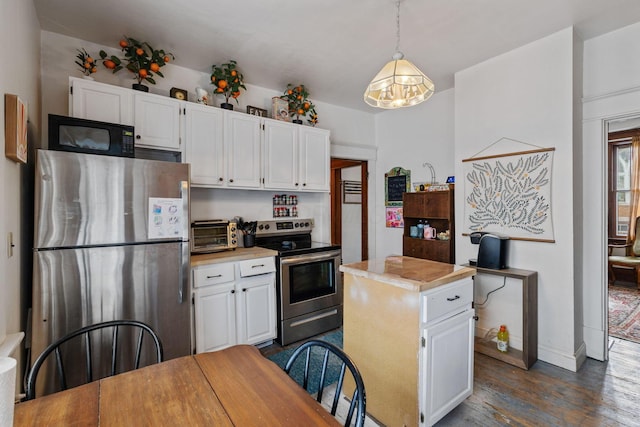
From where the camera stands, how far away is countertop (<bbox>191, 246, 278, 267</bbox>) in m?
2.48

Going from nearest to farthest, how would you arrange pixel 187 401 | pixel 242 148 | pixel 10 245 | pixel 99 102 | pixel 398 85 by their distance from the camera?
1. pixel 187 401
2. pixel 10 245
3. pixel 398 85
4. pixel 99 102
5. pixel 242 148

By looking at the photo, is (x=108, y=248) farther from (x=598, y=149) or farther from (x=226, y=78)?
(x=598, y=149)

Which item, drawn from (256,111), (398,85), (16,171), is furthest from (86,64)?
(398,85)

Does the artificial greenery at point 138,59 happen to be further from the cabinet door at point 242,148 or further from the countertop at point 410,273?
the countertop at point 410,273

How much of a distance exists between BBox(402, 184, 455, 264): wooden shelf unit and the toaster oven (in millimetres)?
2133

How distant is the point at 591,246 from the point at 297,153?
288 cm

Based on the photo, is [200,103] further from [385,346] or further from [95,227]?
[385,346]

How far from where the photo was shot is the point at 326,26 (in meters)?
2.36

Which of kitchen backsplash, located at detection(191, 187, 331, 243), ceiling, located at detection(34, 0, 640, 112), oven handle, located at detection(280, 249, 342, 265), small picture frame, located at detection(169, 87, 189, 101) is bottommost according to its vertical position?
oven handle, located at detection(280, 249, 342, 265)

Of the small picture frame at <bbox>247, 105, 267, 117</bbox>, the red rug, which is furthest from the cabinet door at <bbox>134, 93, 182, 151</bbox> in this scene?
the red rug

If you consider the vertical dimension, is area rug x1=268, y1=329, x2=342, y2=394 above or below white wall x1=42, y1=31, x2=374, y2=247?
below

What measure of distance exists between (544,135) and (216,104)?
122 inches

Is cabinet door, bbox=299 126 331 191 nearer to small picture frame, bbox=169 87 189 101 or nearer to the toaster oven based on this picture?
the toaster oven

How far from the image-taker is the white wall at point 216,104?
241 cm
